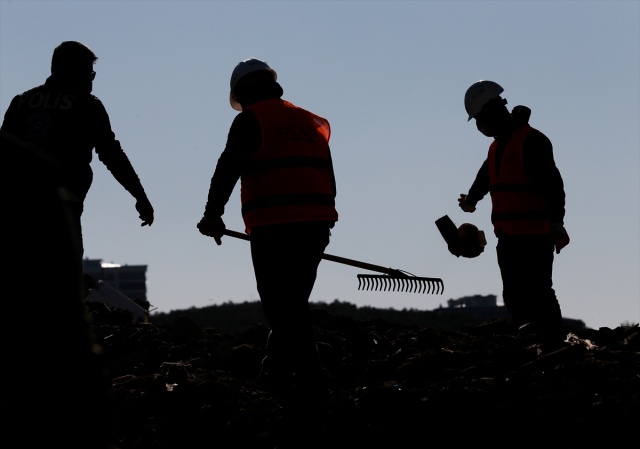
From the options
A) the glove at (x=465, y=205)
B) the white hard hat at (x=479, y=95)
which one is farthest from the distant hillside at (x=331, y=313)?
the white hard hat at (x=479, y=95)

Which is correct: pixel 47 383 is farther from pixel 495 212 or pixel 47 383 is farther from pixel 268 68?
pixel 495 212

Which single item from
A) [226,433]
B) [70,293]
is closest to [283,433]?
[226,433]

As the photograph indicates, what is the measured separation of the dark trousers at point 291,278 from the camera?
312 inches

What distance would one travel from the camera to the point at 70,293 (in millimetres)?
4312

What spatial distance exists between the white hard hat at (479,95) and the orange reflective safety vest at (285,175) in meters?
3.30

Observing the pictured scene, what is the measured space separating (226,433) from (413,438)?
131 cm

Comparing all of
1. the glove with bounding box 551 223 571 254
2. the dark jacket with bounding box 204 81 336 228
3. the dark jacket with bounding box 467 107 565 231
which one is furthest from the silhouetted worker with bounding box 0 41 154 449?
the dark jacket with bounding box 467 107 565 231

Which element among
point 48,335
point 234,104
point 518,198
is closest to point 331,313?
point 518,198

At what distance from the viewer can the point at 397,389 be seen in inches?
293

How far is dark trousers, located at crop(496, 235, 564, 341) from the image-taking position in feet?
34.7

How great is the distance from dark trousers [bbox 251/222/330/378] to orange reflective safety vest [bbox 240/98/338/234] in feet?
0.27

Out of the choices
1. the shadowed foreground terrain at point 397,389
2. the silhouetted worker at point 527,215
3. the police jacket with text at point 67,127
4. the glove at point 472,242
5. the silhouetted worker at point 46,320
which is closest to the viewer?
the silhouetted worker at point 46,320

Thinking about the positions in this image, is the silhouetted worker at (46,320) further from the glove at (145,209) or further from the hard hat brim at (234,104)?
the hard hat brim at (234,104)

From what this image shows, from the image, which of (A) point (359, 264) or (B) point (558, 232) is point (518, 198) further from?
(A) point (359, 264)
